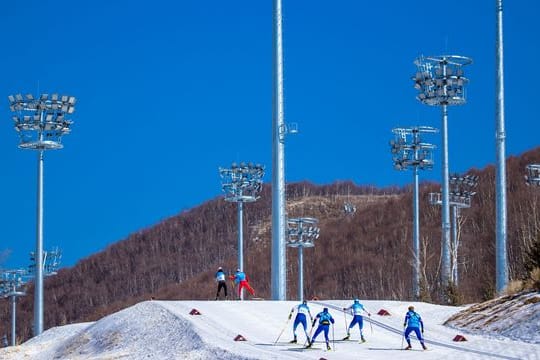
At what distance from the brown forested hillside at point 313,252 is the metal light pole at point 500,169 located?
331cm

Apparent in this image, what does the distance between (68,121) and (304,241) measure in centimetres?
3263

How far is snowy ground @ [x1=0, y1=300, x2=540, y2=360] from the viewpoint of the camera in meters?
26.5

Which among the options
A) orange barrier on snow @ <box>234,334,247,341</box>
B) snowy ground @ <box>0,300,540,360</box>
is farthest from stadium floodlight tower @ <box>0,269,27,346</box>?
orange barrier on snow @ <box>234,334,247,341</box>

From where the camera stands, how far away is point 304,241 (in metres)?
73.2

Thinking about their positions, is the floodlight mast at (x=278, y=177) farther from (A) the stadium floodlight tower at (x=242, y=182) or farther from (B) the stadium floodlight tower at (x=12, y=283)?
(B) the stadium floodlight tower at (x=12, y=283)

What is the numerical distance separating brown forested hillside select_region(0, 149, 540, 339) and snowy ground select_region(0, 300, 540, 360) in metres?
9.30

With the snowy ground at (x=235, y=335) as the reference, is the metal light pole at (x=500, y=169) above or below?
above

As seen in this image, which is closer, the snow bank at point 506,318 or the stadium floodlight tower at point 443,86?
the snow bank at point 506,318

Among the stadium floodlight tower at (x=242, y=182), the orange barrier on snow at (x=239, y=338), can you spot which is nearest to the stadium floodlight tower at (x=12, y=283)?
the stadium floodlight tower at (x=242, y=182)

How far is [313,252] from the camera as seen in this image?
12656 cm

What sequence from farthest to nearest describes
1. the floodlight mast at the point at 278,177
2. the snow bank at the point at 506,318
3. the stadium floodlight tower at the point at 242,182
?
the stadium floodlight tower at the point at 242,182, the floodlight mast at the point at 278,177, the snow bank at the point at 506,318

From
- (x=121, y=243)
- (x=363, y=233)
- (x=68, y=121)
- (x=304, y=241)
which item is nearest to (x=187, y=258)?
(x=121, y=243)

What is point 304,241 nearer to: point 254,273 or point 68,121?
point 68,121

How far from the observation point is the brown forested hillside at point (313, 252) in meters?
97.3
